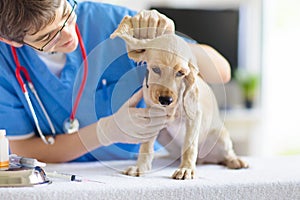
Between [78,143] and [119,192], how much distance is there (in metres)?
0.38

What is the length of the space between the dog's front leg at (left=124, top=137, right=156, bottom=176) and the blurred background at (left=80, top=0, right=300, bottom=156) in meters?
2.26

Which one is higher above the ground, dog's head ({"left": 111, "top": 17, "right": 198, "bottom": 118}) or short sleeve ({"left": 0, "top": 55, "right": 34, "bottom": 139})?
dog's head ({"left": 111, "top": 17, "right": 198, "bottom": 118})

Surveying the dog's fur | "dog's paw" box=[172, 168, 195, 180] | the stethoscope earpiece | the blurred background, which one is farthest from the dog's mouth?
the blurred background

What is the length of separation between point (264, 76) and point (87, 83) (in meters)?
2.58

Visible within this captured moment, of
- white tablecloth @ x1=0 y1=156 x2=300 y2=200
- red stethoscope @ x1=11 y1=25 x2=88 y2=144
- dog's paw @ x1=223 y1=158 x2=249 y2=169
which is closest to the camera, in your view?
white tablecloth @ x1=0 y1=156 x2=300 y2=200

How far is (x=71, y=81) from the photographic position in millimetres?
1032

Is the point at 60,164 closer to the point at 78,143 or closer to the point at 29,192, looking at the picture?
the point at 78,143

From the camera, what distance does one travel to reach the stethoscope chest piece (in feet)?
3.29

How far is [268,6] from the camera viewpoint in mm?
3273

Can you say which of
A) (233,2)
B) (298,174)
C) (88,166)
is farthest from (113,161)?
(233,2)

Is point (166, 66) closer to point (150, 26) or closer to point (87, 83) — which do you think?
point (150, 26)

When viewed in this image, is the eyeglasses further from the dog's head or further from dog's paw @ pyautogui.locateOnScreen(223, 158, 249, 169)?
dog's paw @ pyautogui.locateOnScreen(223, 158, 249, 169)

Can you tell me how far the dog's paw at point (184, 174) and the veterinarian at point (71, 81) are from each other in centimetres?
10

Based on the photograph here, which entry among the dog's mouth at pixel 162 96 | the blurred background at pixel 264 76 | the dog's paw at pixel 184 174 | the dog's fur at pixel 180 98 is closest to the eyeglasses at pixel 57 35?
the dog's fur at pixel 180 98
